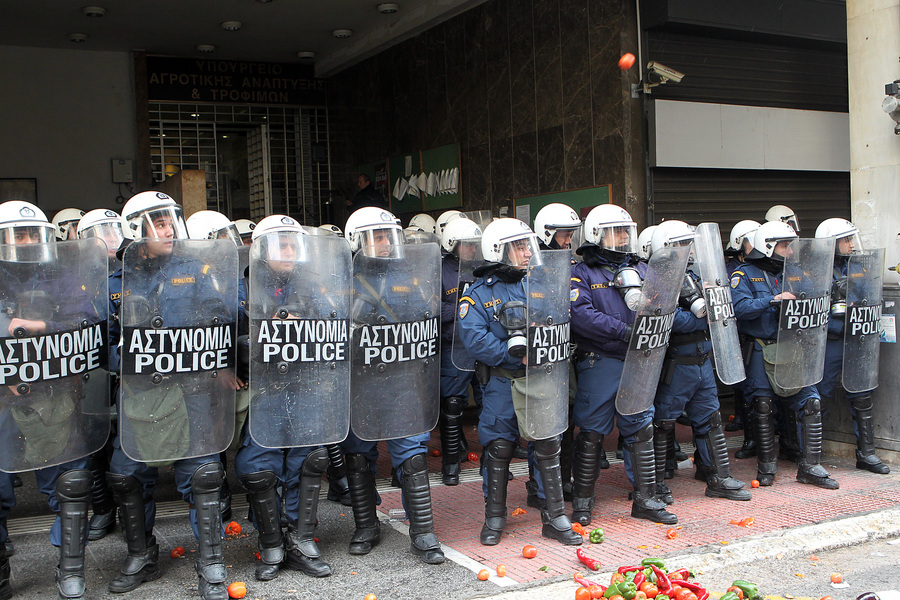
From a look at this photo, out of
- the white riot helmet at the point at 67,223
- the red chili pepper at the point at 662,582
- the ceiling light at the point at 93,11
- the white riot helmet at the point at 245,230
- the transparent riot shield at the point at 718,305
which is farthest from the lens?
the ceiling light at the point at 93,11

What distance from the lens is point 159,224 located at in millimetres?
4480

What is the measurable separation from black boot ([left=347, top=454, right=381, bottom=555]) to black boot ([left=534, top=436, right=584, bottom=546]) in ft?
3.29

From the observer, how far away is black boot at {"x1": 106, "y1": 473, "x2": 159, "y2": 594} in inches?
167

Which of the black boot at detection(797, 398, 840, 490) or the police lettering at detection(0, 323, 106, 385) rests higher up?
the police lettering at detection(0, 323, 106, 385)

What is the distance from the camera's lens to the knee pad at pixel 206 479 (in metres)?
4.16

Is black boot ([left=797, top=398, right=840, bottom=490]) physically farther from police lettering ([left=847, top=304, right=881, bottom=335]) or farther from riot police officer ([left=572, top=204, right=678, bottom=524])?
riot police officer ([left=572, top=204, right=678, bottom=524])

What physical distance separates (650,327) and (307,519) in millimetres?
2357

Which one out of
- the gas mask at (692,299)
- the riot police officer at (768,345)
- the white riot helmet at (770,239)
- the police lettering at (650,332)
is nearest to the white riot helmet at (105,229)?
the police lettering at (650,332)

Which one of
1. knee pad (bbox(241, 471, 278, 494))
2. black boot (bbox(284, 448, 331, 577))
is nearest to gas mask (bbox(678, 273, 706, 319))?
black boot (bbox(284, 448, 331, 577))

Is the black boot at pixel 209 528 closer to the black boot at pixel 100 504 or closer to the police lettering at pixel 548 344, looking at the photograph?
the black boot at pixel 100 504

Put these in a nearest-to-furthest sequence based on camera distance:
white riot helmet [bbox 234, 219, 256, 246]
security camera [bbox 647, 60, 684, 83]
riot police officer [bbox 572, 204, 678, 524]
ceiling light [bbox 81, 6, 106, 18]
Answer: riot police officer [bbox 572, 204, 678, 524] < white riot helmet [bbox 234, 219, 256, 246] < security camera [bbox 647, 60, 684, 83] < ceiling light [bbox 81, 6, 106, 18]

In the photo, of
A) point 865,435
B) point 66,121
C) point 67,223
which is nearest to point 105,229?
point 67,223

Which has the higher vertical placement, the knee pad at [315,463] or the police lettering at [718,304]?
the police lettering at [718,304]

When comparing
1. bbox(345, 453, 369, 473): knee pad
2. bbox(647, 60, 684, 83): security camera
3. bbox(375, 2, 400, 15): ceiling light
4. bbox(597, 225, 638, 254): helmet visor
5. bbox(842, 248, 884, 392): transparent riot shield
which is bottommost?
bbox(345, 453, 369, 473): knee pad
